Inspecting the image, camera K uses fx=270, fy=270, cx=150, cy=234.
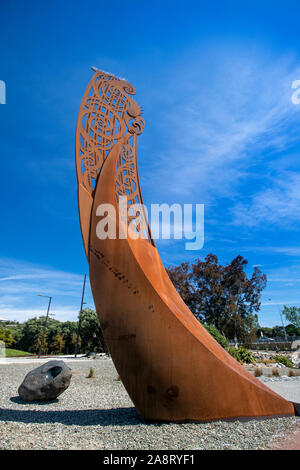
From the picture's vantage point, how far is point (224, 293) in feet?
96.3

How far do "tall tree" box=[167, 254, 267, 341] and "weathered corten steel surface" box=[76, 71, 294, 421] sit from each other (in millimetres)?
25362

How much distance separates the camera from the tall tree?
1132 inches

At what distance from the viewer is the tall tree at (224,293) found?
28.8m

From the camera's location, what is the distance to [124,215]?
5406 mm

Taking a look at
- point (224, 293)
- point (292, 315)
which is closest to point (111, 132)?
point (224, 293)

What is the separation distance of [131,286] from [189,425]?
7.19ft

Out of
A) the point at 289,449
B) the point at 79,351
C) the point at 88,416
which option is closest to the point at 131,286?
the point at 88,416

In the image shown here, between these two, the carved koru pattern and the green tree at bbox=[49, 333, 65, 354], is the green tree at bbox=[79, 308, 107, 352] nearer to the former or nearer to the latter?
the green tree at bbox=[49, 333, 65, 354]

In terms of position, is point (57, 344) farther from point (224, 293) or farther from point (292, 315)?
point (292, 315)

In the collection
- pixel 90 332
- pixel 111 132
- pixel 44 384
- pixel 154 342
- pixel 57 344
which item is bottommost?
pixel 57 344

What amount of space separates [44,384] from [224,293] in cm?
2503

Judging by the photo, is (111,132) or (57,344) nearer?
(111,132)

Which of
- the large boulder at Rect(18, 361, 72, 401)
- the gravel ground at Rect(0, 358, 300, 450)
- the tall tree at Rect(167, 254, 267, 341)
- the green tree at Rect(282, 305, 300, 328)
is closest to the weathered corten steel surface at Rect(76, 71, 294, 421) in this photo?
the gravel ground at Rect(0, 358, 300, 450)

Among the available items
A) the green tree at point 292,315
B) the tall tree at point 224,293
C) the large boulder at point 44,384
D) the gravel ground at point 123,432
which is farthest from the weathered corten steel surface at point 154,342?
the green tree at point 292,315
